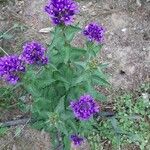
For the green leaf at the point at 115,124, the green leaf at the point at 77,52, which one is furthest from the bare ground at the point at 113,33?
the green leaf at the point at 77,52

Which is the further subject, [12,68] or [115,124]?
[115,124]

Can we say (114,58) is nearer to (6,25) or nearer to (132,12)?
(132,12)

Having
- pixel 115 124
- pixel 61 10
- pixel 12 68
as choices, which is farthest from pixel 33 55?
pixel 115 124

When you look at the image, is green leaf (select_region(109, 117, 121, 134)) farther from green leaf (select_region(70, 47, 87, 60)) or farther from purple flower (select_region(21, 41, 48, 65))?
purple flower (select_region(21, 41, 48, 65))

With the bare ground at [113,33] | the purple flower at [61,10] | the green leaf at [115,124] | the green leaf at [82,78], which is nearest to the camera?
the purple flower at [61,10]

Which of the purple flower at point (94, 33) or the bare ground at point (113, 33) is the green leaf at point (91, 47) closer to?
the purple flower at point (94, 33)

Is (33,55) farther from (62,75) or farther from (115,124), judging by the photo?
(115,124)

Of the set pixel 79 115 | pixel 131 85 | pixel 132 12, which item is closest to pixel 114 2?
pixel 132 12
